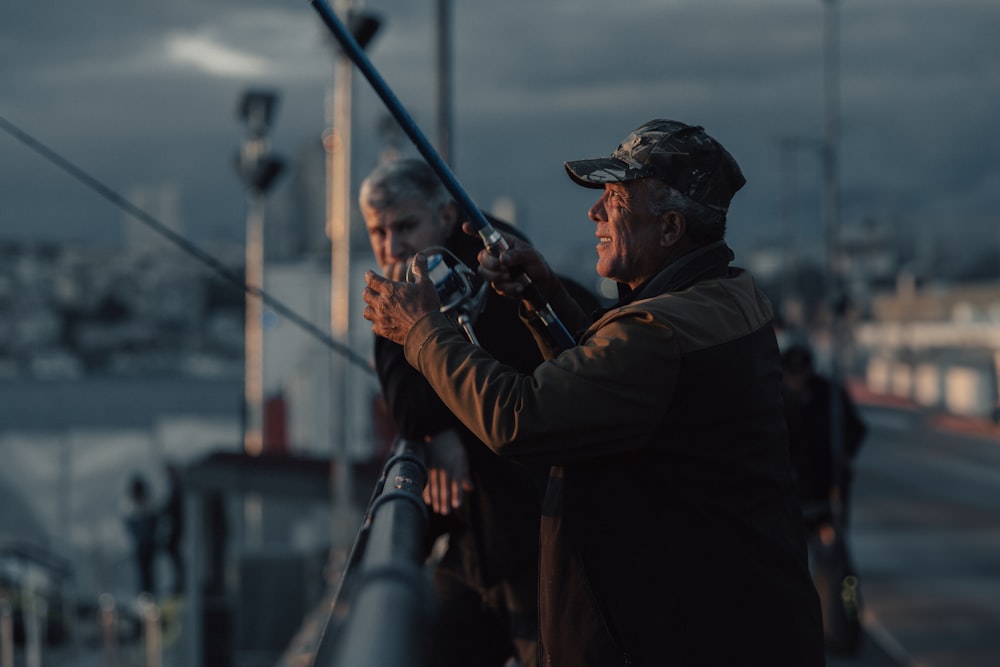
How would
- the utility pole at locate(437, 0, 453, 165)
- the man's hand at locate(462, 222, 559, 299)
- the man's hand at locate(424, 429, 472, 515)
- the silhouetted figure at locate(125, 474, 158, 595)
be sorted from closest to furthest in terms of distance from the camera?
the man's hand at locate(462, 222, 559, 299), the man's hand at locate(424, 429, 472, 515), the utility pole at locate(437, 0, 453, 165), the silhouetted figure at locate(125, 474, 158, 595)

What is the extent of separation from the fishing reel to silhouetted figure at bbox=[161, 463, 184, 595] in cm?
1915

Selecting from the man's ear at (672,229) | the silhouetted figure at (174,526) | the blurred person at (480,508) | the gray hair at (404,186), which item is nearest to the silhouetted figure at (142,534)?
the silhouetted figure at (174,526)

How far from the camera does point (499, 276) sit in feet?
9.57

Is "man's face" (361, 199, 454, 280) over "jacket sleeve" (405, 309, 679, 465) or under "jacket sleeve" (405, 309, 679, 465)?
over

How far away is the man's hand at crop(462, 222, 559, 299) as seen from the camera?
2.91 meters

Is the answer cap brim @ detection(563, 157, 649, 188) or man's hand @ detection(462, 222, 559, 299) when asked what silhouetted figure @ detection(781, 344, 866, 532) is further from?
cap brim @ detection(563, 157, 649, 188)

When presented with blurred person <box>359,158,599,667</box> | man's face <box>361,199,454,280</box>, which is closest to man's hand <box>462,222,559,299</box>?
blurred person <box>359,158,599,667</box>

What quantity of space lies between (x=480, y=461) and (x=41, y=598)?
23.0m

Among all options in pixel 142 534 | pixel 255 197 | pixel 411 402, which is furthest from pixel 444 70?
pixel 255 197

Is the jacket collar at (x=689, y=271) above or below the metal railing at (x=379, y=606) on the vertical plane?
above

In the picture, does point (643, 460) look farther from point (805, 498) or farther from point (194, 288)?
point (194, 288)

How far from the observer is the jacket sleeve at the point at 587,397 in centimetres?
244

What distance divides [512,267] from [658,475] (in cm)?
59

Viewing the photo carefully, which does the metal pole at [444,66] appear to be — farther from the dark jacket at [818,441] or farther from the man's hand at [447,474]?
the man's hand at [447,474]
